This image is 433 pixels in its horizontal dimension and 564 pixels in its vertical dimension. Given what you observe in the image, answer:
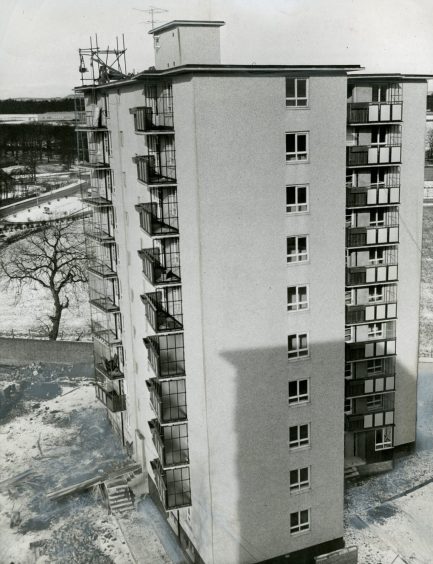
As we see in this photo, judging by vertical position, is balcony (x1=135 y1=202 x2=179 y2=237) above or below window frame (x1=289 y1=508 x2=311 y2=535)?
above

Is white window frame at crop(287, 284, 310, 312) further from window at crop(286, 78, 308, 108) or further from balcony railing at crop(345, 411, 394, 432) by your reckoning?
balcony railing at crop(345, 411, 394, 432)

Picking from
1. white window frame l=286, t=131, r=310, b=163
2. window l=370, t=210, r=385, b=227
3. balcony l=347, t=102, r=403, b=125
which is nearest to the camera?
white window frame l=286, t=131, r=310, b=163

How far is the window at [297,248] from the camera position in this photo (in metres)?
18.5

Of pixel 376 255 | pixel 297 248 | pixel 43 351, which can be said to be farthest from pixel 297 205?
pixel 43 351

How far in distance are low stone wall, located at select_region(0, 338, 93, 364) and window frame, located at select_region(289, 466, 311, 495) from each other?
839 inches

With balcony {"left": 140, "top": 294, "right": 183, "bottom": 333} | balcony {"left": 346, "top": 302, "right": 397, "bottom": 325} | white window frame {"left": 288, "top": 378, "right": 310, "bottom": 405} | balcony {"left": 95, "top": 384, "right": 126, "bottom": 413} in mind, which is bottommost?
balcony {"left": 95, "top": 384, "right": 126, "bottom": 413}

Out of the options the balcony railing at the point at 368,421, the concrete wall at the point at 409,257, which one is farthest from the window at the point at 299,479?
the concrete wall at the point at 409,257

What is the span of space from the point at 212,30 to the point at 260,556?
1582cm

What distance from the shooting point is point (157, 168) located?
19.9m

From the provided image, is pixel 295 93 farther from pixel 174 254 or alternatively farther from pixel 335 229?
pixel 174 254

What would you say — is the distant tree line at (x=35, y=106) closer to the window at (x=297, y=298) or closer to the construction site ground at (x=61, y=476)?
the construction site ground at (x=61, y=476)

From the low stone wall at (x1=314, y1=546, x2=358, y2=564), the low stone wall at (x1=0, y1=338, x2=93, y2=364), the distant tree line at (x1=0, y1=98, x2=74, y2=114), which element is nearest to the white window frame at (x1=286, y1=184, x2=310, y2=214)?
the low stone wall at (x1=314, y1=546, x2=358, y2=564)

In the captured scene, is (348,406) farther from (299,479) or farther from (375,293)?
(299,479)

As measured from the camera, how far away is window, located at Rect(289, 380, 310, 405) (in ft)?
63.8
